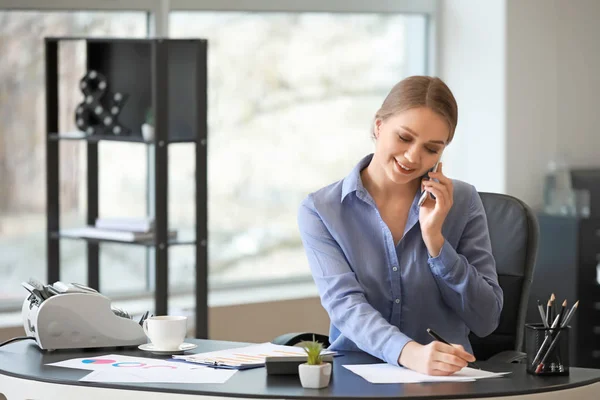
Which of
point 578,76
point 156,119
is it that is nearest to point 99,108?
point 156,119

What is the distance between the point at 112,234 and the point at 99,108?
0.54 meters

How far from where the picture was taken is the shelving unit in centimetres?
409

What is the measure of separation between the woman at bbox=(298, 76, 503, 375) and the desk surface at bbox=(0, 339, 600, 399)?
10.7 inches

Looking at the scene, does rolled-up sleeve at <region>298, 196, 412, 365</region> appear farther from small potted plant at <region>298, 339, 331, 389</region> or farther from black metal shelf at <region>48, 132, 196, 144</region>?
black metal shelf at <region>48, 132, 196, 144</region>

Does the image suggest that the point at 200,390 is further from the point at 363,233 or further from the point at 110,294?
the point at 110,294

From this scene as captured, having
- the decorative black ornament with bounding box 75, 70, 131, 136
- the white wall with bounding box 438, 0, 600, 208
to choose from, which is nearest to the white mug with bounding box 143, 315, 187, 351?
the decorative black ornament with bounding box 75, 70, 131, 136

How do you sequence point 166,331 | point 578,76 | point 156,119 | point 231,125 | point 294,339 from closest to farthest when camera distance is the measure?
point 166,331, point 294,339, point 156,119, point 231,125, point 578,76

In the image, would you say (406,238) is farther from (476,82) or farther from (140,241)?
(476,82)

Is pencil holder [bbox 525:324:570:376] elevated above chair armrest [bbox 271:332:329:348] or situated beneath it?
elevated above

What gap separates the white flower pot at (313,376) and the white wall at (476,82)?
3.58m

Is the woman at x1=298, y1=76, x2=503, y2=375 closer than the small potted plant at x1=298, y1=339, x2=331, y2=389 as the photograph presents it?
No

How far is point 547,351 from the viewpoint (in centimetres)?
226

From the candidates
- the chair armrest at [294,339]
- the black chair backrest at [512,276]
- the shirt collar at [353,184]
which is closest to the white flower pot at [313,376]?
the shirt collar at [353,184]

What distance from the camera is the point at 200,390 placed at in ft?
6.90
